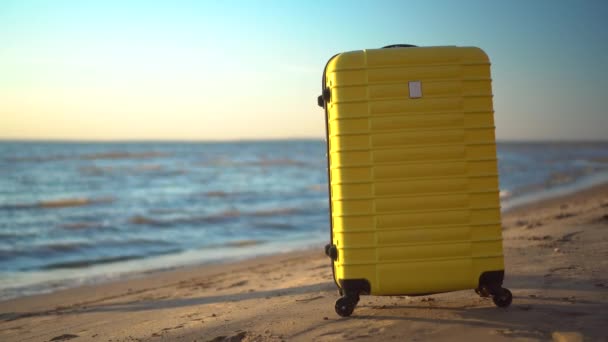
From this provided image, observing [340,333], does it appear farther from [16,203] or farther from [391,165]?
[16,203]

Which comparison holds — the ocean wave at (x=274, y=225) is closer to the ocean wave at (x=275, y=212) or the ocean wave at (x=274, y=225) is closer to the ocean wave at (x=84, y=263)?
the ocean wave at (x=275, y=212)

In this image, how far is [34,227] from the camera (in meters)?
15.5

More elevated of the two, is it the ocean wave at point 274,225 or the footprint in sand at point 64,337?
the footprint in sand at point 64,337

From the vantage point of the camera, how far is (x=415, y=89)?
397 cm

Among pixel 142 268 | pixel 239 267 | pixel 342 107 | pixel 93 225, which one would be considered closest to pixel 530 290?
pixel 342 107

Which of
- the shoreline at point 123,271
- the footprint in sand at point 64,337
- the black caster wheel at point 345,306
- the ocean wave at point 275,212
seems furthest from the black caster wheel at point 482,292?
the ocean wave at point 275,212

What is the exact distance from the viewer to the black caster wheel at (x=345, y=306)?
409 cm

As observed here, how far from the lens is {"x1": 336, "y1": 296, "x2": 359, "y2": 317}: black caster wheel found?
4094 mm

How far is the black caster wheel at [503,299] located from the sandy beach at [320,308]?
0.07m

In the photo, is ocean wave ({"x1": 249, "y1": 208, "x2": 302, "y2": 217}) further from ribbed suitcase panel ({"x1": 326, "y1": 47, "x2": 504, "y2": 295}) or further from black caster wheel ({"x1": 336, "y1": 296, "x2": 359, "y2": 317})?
ribbed suitcase panel ({"x1": 326, "y1": 47, "x2": 504, "y2": 295})

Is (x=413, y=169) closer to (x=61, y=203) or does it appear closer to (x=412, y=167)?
(x=412, y=167)

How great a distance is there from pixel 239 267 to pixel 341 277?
5.79m

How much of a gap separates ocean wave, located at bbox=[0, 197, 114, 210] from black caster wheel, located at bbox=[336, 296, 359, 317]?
18939mm

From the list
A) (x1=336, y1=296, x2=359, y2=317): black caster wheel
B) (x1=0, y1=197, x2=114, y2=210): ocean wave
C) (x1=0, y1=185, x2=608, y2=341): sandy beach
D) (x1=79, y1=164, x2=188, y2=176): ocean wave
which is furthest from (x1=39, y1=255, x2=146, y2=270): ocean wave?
(x1=79, y1=164, x2=188, y2=176): ocean wave
